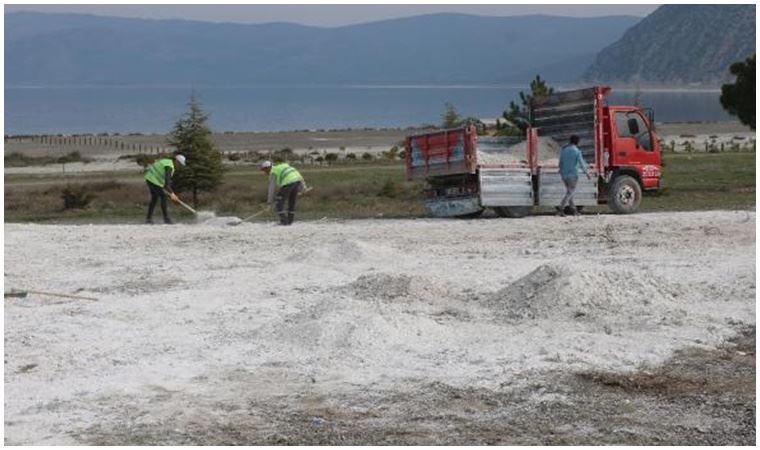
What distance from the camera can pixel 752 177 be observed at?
4100 centimetres

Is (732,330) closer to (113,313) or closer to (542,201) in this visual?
(113,313)

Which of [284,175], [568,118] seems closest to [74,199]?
[284,175]

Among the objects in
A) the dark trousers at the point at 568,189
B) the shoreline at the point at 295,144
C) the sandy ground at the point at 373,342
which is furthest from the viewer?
the shoreline at the point at 295,144

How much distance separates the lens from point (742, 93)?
131 ft

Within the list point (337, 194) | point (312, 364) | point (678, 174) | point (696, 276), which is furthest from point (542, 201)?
point (678, 174)

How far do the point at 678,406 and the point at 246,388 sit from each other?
11.5 ft

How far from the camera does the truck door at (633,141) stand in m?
27.1

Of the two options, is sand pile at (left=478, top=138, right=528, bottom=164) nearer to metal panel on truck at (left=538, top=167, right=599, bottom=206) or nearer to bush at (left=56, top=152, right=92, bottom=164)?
metal panel on truck at (left=538, top=167, right=599, bottom=206)

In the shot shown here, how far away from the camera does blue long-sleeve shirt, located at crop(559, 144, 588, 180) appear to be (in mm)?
25422

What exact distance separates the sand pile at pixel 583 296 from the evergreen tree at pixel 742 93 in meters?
25.6

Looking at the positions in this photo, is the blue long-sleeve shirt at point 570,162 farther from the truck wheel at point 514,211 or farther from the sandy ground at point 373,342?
the sandy ground at point 373,342

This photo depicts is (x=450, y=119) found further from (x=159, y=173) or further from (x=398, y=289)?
(x=398, y=289)

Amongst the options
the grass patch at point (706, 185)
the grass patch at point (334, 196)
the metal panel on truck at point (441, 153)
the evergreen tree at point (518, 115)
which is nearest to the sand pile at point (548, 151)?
the metal panel on truck at point (441, 153)

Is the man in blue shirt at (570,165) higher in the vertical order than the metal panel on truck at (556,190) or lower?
higher
